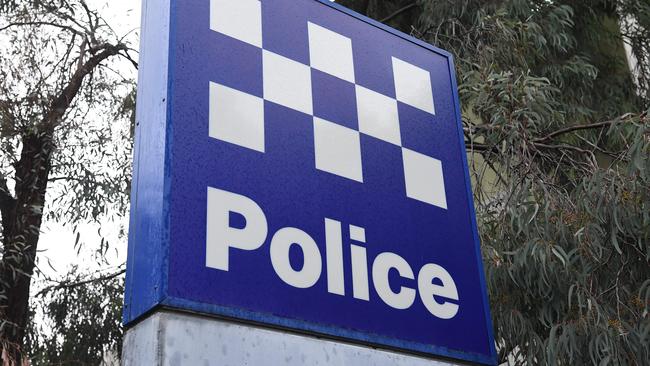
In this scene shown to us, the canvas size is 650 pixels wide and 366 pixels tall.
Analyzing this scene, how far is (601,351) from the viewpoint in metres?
3.46

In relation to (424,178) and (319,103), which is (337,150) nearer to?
(319,103)

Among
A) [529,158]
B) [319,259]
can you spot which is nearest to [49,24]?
[529,158]

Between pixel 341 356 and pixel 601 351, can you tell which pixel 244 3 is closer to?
pixel 341 356

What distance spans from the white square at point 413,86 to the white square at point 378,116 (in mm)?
81

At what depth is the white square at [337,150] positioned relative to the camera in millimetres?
2270

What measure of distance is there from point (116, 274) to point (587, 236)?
13.1 feet

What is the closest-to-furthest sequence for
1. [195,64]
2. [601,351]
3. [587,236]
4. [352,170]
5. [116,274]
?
[195,64] → [352,170] → [601,351] → [587,236] → [116,274]

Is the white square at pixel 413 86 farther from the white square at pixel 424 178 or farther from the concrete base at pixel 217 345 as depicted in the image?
the concrete base at pixel 217 345

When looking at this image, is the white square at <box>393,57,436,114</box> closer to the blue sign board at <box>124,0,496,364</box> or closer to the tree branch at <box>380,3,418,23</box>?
the blue sign board at <box>124,0,496,364</box>

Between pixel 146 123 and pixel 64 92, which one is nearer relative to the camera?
pixel 146 123

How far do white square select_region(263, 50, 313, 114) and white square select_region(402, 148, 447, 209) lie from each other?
0.36 metres

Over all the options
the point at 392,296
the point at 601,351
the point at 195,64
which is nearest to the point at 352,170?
the point at 392,296

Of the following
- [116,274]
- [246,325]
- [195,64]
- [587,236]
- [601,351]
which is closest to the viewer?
[246,325]

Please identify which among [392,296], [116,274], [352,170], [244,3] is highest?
[116,274]
